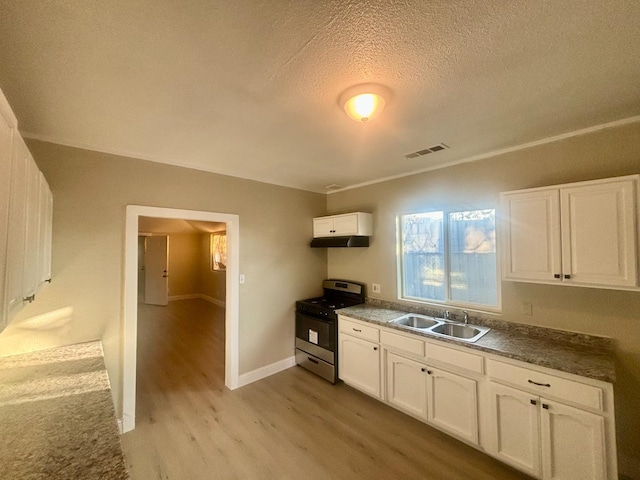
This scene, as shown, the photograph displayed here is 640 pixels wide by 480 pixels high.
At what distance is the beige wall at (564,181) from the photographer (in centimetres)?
185

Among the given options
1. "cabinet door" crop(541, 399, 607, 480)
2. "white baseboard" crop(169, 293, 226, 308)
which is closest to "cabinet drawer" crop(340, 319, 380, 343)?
"cabinet door" crop(541, 399, 607, 480)

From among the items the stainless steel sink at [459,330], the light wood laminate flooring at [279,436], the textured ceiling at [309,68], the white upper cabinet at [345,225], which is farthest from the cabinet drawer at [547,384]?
the white upper cabinet at [345,225]

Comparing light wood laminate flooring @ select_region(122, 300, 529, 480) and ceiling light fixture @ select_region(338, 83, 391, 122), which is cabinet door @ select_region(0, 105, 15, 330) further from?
light wood laminate flooring @ select_region(122, 300, 529, 480)

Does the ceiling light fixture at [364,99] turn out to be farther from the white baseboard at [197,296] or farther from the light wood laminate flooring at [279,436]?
the white baseboard at [197,296]

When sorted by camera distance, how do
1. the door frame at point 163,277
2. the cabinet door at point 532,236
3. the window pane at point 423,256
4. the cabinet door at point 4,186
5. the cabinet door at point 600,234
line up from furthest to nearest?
the door frame at point 163,277 → the window pane at point 423,256 → the cabinet door at point 532,236 → the cabinet door at point 600,234 → the cabinet door at point 4,186

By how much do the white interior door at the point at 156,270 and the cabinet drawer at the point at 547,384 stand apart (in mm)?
7859

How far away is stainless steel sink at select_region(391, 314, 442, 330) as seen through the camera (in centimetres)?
277

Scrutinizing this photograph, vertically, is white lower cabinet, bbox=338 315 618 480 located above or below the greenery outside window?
below

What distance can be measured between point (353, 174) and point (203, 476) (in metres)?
3.15

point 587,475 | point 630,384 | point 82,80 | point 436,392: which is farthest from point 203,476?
point 630,384

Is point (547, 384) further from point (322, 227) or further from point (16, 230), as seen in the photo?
point (16, 230)

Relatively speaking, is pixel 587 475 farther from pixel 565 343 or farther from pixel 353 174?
pixel 353 174

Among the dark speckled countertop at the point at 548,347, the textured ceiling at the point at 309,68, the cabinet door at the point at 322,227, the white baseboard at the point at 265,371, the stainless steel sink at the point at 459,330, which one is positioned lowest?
the white baseboard at the point at 265,371

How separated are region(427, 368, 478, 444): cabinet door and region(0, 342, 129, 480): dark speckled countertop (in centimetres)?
224
